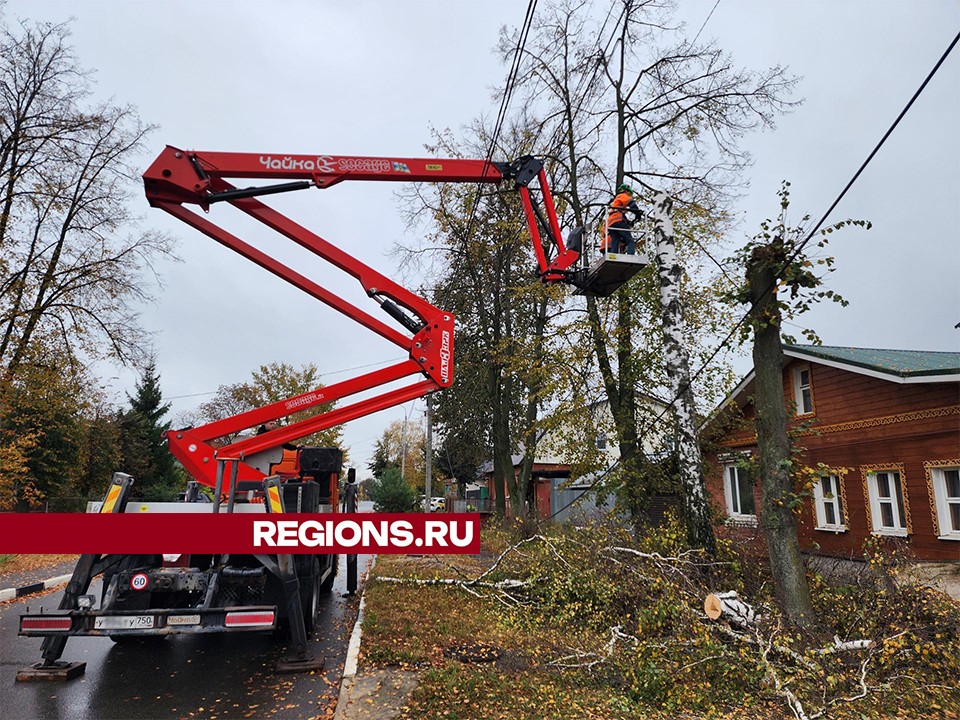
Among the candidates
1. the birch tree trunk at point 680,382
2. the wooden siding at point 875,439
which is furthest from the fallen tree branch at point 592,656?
the wooden siding at point 875,439

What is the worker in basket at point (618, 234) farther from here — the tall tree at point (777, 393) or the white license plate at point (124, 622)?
the white license plate at point (124, 622)

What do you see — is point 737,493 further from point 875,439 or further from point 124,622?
point 124,622

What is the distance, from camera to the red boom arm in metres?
8.30

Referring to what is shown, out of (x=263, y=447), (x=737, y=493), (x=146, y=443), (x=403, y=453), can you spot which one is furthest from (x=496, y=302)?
(x=403, y=453)

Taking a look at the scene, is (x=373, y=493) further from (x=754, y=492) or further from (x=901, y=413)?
(x=901, y=413)

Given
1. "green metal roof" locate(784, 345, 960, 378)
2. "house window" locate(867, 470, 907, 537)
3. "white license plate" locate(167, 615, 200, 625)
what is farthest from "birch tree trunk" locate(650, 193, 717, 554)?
"white license plate" locate(167, 615, 200, 625)

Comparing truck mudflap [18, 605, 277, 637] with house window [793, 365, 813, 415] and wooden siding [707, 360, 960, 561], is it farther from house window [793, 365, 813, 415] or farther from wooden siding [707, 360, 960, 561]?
house window [793, 365, 813, 415]

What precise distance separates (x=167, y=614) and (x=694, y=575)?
6.54 metres

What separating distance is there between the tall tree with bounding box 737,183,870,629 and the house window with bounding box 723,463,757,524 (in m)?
12.8

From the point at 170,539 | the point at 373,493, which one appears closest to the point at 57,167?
the point at 170,539

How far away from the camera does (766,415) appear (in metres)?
7.94

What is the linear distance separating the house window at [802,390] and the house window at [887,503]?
2745 mm

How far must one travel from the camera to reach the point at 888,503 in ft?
47.8

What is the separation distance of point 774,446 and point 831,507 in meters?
10.7
